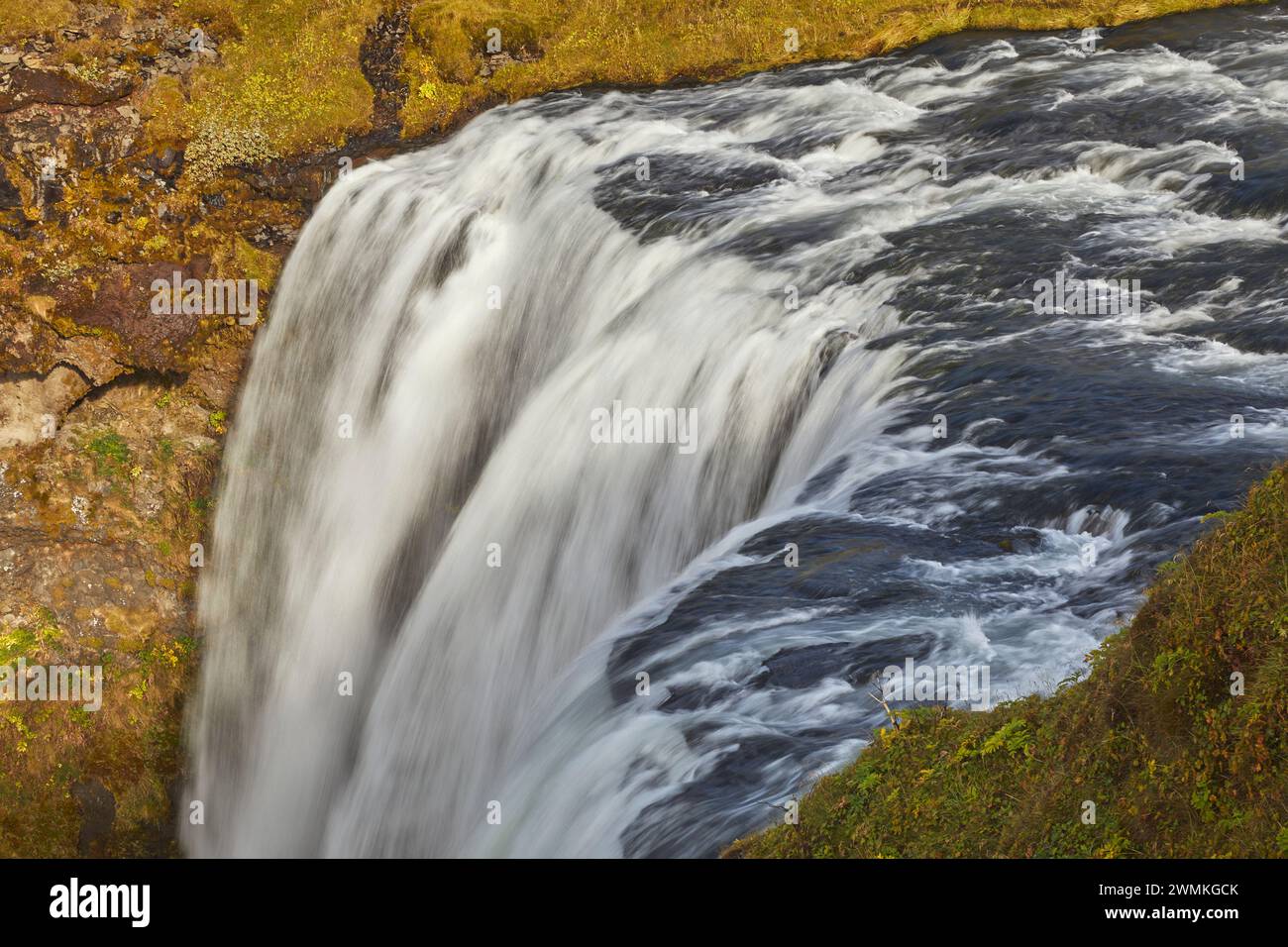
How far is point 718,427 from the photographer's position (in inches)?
481

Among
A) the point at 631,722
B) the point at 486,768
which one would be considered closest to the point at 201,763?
the point at 486,768

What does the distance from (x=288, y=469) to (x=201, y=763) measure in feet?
15.4

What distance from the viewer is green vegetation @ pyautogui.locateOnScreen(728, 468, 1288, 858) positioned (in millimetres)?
5273

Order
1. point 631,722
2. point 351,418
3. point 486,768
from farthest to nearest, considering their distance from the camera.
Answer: point 351,418
point 486,768
point 631,722

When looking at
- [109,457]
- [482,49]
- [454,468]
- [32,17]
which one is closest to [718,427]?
[454,468]

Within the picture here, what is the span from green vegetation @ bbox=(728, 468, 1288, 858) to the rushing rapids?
0.65 m

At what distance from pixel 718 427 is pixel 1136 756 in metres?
6.91

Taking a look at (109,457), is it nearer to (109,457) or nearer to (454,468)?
(109,457)

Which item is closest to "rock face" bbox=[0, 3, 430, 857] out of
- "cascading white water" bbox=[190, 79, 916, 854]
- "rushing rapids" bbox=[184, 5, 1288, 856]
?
"cascading white water" bbox=[190, 79, 916, 854]

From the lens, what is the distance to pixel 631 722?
7.97 meters

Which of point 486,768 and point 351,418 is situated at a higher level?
point 351,418

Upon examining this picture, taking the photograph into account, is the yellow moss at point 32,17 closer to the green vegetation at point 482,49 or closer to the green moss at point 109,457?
the green vegetation at point 482,49

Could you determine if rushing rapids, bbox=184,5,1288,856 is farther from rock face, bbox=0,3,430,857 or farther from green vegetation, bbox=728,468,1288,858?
rock face, bbox=0,3,430,857
